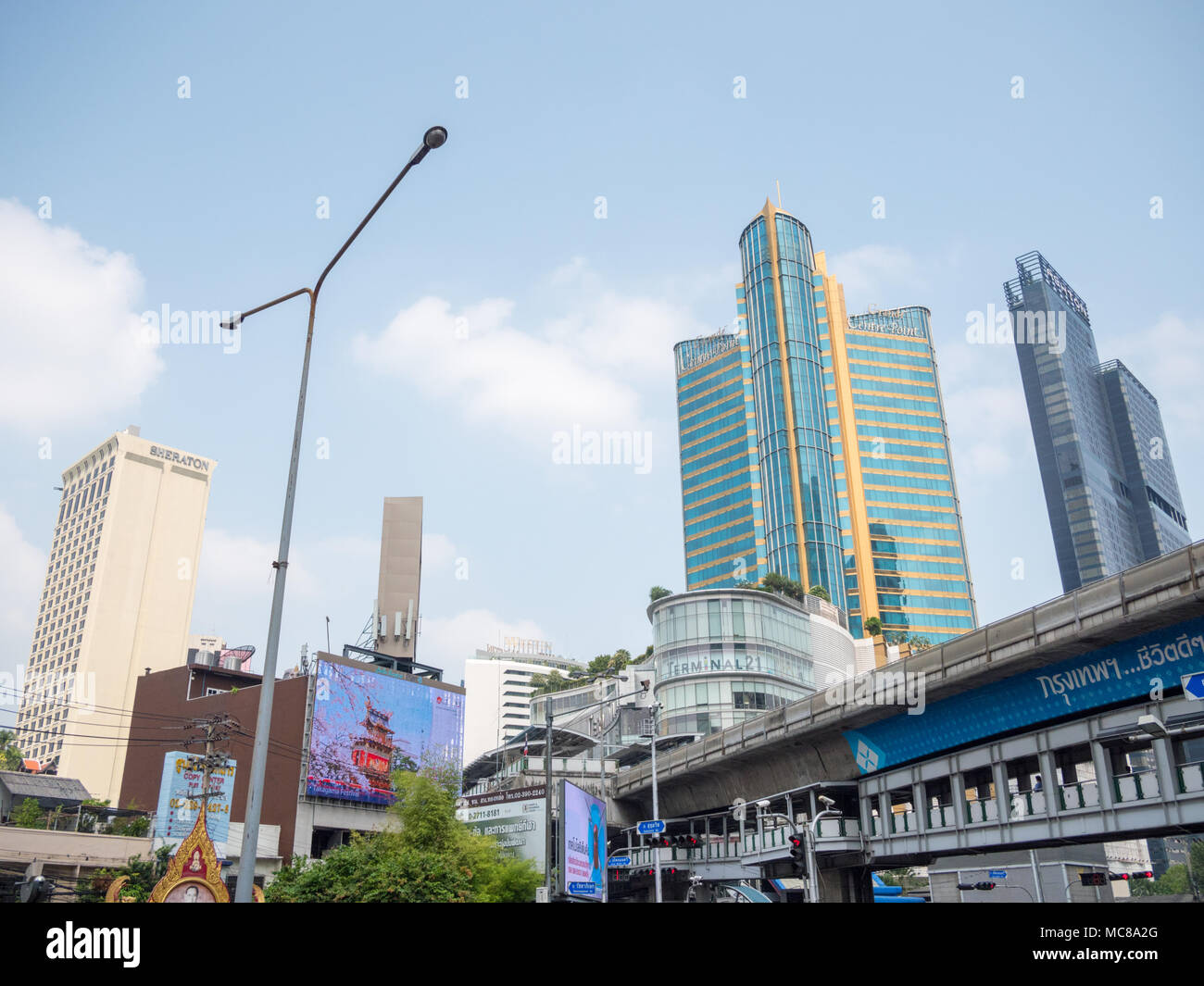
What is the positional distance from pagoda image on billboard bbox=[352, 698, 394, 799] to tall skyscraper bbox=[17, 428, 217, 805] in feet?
386

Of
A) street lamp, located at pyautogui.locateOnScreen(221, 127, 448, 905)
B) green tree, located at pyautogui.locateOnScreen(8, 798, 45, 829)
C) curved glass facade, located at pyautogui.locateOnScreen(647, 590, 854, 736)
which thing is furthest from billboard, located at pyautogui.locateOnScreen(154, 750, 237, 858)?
street lamp, located at pyautogui.locateOnScreen(221, 127, 448, 905)

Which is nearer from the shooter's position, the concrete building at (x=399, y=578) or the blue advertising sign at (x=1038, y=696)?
the blue advertising sign at (x=1038, y=696)

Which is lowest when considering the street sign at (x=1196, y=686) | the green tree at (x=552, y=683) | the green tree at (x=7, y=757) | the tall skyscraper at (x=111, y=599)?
the street sign at (x=1196, y=686)

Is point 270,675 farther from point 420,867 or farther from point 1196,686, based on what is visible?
point 420,867

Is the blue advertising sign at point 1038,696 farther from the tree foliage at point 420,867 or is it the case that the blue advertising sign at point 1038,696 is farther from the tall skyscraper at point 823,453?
the tall skyscraper at point 823,453

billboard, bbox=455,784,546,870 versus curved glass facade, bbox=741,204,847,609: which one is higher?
curved glass facade, bbox=741,204,847,609

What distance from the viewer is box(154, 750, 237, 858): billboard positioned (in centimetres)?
6725

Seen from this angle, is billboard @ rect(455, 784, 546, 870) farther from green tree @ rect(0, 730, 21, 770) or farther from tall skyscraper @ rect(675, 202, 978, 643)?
tall skyscraper @ rect(675, 202, 978, 643)

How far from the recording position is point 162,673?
89.1 m

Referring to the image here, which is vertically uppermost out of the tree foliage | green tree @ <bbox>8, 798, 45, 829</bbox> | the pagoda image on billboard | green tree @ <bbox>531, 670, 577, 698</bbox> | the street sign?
green tree @ <bbox>531, 670, 577, 698</bbox>

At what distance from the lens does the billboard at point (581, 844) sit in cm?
4159

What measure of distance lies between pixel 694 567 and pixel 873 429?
40678 mm

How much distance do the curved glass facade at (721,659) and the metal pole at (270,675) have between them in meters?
76.8

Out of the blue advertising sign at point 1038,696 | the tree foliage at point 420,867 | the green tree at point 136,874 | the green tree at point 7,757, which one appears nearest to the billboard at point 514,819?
the tree foliage at point 420,867
